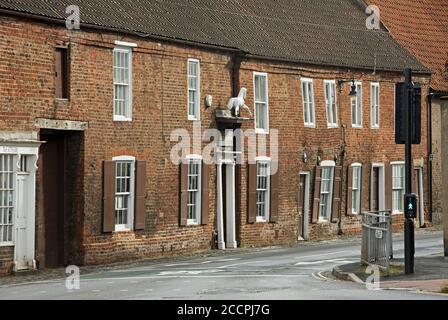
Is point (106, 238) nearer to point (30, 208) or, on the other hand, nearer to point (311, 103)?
point (30, 208)

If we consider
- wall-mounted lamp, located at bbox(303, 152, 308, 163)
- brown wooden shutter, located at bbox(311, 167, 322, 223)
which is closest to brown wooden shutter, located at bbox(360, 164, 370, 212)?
brown wooden shutter, located at bbox(311, 167, 322, 223)

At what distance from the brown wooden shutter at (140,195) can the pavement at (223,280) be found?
1.26m

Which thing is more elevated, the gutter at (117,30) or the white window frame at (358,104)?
the gutter at (117,30)

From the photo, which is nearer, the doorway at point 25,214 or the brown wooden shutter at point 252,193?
the doorway at point 25,214

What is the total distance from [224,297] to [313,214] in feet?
77.3

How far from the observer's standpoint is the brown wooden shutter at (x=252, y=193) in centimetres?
4034

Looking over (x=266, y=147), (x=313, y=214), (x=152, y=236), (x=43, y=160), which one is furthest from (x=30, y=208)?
(x=313, y=214)

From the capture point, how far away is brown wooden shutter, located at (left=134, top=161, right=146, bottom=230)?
34375mm

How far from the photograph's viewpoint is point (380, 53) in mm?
49219

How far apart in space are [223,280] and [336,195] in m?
20.8

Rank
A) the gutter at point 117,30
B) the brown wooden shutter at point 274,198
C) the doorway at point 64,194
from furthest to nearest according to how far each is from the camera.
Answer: the brown wooden shutter at point 274,198 < the doorway at point 64,194 < the gutter at point 117,30

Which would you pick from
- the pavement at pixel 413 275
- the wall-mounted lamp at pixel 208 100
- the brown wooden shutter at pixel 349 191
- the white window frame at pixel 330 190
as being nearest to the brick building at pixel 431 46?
the brown wooden shutter at pixel 349 191

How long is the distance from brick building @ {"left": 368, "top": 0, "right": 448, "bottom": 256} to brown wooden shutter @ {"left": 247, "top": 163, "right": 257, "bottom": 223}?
37.8 feet

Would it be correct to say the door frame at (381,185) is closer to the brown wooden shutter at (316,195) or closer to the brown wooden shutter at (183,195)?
the brown wooden shutter at (316,195)
